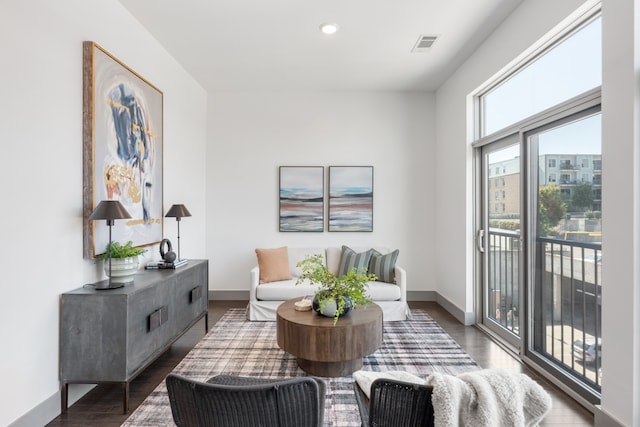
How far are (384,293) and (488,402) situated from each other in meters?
2.92

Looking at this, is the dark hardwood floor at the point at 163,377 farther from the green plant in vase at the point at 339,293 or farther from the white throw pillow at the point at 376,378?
the white throw pillow at the point at 376,378

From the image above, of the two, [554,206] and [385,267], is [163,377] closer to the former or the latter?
[385,267]

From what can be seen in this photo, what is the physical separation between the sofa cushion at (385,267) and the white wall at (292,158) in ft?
2.27

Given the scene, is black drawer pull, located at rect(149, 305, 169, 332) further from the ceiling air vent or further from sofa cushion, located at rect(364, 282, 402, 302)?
the ceiling air vent

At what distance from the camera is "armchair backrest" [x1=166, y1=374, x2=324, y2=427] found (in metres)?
1.13

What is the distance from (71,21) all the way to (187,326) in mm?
2521

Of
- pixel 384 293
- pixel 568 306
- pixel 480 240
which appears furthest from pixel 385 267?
pixel 568 306

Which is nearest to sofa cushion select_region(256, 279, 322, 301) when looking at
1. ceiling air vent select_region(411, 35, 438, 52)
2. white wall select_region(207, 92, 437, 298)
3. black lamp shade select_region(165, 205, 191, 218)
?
white wall select_region(207, 92, 437, 298)

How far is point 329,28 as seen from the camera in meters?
3.17

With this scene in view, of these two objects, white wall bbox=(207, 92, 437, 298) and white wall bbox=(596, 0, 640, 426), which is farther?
white wall bbox=(207, 92, 437, 298)

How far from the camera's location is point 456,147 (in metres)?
4.23

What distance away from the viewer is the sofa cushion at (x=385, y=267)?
4168 millimetres

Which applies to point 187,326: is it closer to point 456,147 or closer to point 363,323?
point 363,323

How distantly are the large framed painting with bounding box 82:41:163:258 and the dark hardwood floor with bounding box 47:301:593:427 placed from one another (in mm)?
1022
